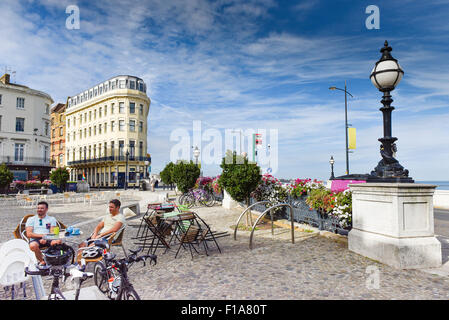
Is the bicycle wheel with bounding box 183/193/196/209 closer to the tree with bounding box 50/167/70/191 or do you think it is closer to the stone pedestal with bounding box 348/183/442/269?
the stone pedestal with bounding box 348/183/442/269

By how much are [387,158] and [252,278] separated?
365 centimetres

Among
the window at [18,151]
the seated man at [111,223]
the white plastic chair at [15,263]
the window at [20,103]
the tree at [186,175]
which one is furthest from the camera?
the window at [20,103]

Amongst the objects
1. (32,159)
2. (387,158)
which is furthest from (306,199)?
(32,159)

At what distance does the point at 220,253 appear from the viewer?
6234 millimetres

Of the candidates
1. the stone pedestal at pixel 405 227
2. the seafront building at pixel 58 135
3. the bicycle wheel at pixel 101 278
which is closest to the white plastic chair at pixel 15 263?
the bicycle wheel at pixel 101 278

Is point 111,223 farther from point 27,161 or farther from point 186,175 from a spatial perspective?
point 27,161

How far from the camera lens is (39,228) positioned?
4910 millimetres

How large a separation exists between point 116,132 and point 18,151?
580 inches

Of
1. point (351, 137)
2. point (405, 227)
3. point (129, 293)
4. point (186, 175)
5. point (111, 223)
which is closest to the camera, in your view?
point (129, 293)

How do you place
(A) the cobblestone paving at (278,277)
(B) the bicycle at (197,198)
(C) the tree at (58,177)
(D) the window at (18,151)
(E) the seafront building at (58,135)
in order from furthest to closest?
(E) the seafront building at (58,135) → (D) the window at (18,151) → (C) the tree at (58,177) → (B) the bicycle at (197,198) → (A) the cobblestone paving at (278,277)

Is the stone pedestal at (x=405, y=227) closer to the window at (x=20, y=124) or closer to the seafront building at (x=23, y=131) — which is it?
the seafront building at (x=23, y=131)

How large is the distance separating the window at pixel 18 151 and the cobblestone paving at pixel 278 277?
40.9 metres

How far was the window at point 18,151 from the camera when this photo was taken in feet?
125

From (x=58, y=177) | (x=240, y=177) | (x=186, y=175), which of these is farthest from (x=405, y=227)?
(x=58, y=177)
